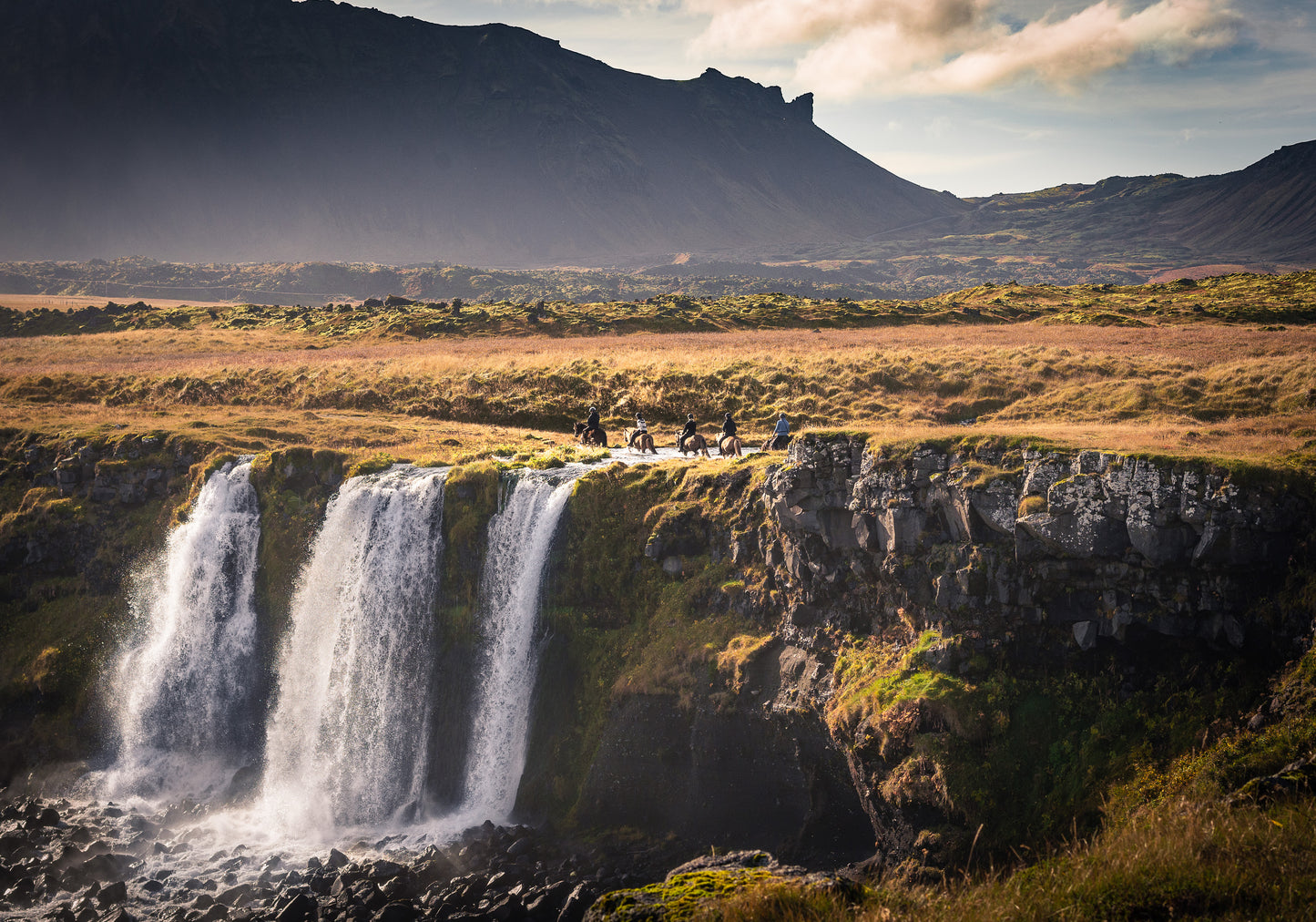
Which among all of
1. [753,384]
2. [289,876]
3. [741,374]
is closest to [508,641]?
[289,876]

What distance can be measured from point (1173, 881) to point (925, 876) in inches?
432

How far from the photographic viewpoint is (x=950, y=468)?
25375 millimetres

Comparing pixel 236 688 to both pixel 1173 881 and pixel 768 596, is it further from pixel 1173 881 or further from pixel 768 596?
pixel 1173 881

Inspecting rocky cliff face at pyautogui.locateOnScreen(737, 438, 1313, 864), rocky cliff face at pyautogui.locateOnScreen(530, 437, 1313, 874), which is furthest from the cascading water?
rocky cliff face at pyautogui.locateOnScreen(737, 438, 1313, 864)

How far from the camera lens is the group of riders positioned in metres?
35.9

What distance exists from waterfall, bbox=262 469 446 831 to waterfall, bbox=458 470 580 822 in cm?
226

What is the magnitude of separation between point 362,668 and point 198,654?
9383 millimetres

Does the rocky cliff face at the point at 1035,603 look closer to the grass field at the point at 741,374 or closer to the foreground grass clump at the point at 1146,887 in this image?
the grass field at the point at 741,374

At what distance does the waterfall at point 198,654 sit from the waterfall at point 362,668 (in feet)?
10.2

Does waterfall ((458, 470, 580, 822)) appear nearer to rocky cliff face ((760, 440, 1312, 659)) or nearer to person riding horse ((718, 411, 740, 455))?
person riding horse ((718, 411, 740, 455))

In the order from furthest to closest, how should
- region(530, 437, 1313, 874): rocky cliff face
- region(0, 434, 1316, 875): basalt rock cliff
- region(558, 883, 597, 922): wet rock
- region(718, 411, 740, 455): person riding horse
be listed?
region(718, 411, 740, 455): person riding horse, region(558, 883, 597, 922): wet rock, region(0, 434, 1316, 875): basalt rock cliff, region(530, 437, 1313, 874): rocky cliff face

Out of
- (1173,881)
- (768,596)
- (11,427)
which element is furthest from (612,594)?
(11,427)

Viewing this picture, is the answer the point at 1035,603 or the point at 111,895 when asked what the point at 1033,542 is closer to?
the point at 1035,603

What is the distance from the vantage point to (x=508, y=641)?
106ft
